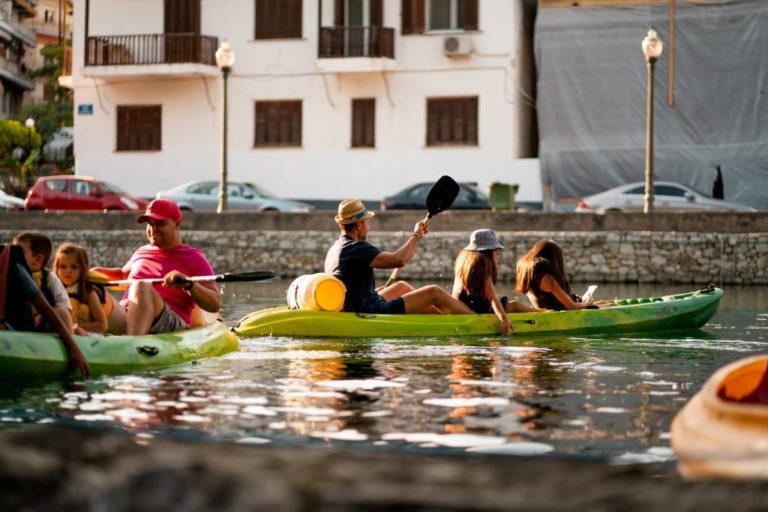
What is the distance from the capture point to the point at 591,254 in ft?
90.5

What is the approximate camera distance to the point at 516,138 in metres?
36.9

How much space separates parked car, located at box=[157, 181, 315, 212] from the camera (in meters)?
34.8

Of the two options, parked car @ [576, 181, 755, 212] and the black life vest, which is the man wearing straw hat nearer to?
the black life vest

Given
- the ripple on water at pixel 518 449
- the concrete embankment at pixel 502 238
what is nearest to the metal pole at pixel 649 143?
the concrete embankment at pixel 502 238

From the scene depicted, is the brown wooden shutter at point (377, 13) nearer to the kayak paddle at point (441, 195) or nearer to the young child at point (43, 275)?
the kayak paddle at point (441, 195)

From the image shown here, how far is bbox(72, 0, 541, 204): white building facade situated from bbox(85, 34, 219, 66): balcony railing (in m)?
0.04

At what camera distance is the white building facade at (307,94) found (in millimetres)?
36688

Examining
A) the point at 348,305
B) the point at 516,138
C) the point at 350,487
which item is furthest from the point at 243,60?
the point at 350,487

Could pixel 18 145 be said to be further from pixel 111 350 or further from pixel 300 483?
pixel 300 483

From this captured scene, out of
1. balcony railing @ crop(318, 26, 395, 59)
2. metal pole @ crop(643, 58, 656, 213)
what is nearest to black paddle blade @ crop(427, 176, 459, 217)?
metal pole @ crop(643, 58, 656, 213)

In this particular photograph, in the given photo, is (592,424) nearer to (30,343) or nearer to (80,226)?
(30,343)

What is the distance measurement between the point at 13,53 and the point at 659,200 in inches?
1838

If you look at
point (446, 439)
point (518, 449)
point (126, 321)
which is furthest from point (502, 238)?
point (518, 449)

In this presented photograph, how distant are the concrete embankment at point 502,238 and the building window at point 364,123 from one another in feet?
28.6
